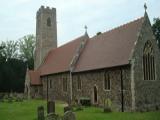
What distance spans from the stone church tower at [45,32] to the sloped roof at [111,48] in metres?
15.2

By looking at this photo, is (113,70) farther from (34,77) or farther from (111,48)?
(34,77)

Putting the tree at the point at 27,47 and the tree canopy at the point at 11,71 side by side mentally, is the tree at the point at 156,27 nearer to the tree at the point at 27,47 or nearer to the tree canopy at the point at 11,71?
the tree canopy at the point at 11,71

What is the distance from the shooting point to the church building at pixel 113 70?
24938mm

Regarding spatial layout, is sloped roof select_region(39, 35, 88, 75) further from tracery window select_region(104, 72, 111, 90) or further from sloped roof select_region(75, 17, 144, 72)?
tracery window select_region(104, 72, 111, 90)

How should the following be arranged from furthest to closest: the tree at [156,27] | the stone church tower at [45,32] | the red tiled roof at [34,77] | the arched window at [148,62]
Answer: the stone church tower at [45,32], the red tiled roof at [34,77], the tree at [156,27], the arched window at [148,62]

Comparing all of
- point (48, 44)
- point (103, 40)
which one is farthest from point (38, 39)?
point (103, 40)

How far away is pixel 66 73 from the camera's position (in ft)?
119

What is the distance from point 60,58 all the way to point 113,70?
1598 centimetres

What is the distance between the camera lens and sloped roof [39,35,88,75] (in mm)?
37469

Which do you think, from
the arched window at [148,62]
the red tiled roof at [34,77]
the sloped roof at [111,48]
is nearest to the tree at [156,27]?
the sloped roof at [111,48]

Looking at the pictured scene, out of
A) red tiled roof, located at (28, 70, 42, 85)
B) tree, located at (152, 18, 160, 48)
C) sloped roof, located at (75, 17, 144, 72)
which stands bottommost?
red tiled roof, located at (28, 70, 42, 85)

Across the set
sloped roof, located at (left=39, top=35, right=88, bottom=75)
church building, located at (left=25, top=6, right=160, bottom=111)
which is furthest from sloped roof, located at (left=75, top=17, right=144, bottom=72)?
sloped roof, located at (left=39, top=35, right=88, bottom=75)

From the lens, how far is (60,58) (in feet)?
137

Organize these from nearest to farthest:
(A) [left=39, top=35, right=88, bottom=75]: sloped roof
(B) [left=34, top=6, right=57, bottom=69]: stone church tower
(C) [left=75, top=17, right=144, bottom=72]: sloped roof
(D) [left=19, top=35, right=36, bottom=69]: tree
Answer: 1. (C) [left=75, top=17, right=144, bottom=72]: sloped roof
2. (A) [left=39, top=35, right=88, bottom=75]: sloped roof
3. (B) [left=34, top=6, right=57, bottom=69]: stone church tower
4. (D) [left=19, top=35, right=36, bottom=69]: tree
